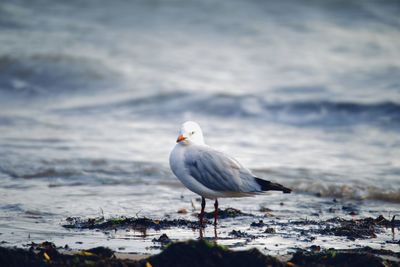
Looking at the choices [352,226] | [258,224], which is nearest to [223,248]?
[258,224]

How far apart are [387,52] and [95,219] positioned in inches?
483

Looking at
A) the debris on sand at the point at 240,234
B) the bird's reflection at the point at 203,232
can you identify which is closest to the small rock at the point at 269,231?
the debris on sand at the point at 240,234

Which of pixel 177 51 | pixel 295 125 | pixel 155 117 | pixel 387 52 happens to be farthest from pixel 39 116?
pixel 387 52

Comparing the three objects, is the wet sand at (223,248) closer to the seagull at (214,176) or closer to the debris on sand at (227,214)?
the debris on sand at (227,214)

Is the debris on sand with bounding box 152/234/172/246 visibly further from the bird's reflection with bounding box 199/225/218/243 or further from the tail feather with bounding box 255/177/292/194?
the tail feather with bounding box 255/177/292/194

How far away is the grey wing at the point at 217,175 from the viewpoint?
6.38 meters

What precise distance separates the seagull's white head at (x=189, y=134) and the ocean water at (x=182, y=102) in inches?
31.7

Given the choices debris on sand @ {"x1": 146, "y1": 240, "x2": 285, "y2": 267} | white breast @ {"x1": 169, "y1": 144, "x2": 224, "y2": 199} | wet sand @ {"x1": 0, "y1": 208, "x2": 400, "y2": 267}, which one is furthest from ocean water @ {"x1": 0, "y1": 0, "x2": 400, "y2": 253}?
debris on sand @ {"x1": 146, "y1": 240, "x2": 285, "y2": 267}

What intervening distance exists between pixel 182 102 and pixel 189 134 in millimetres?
7418

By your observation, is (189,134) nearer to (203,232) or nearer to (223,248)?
(203,232)

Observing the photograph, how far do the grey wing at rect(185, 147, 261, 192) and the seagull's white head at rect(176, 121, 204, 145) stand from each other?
0.21 metres

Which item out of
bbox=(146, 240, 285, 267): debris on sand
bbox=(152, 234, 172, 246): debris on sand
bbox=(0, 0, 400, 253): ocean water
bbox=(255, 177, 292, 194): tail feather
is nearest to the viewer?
Result: bbox=(146, 240, 285, 267): debris on sand

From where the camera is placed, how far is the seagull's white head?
6.62 meters

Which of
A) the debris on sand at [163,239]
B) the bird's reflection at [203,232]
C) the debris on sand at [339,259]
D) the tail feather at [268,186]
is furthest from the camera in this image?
the tail feather at [268,186]
